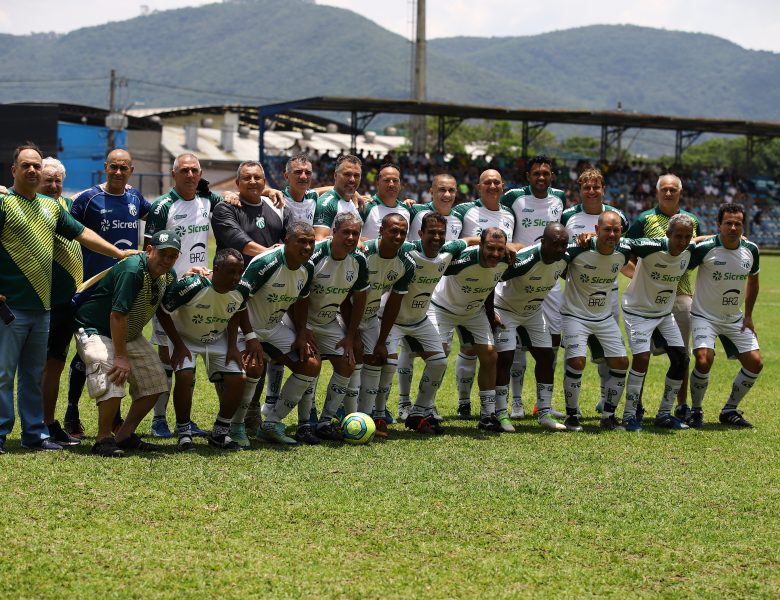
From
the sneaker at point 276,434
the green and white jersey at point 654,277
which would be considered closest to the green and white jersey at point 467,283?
the green and white jersey at point 654,277

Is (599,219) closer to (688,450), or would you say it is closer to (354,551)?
(688,450)

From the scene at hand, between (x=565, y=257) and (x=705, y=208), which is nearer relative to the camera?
(x=565, y=257)

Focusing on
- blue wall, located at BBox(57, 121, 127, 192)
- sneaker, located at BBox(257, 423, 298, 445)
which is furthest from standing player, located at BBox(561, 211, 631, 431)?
blue wall, located at BBox(57, 121, 127, 192)

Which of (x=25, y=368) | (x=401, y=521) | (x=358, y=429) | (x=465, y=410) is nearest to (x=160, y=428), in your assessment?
(x=25, y=368)

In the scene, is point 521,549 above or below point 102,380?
below

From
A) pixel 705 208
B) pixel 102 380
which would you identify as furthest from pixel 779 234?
pixel 102 380

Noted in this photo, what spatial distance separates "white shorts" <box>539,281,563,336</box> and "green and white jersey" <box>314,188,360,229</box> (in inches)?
97.1

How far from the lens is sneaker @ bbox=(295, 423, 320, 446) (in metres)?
8.91

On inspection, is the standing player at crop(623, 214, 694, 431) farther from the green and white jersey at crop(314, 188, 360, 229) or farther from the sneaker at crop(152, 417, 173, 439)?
the sneaker at crop(152, 417, 173, 439)

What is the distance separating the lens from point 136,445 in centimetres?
833

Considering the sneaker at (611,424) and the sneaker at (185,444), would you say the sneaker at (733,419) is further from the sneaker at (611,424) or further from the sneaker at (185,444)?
the sneaker at (185,444)

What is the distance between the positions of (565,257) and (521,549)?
448 centimetres

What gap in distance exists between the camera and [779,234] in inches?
2103

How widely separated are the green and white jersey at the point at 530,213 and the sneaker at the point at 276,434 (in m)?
3.42
